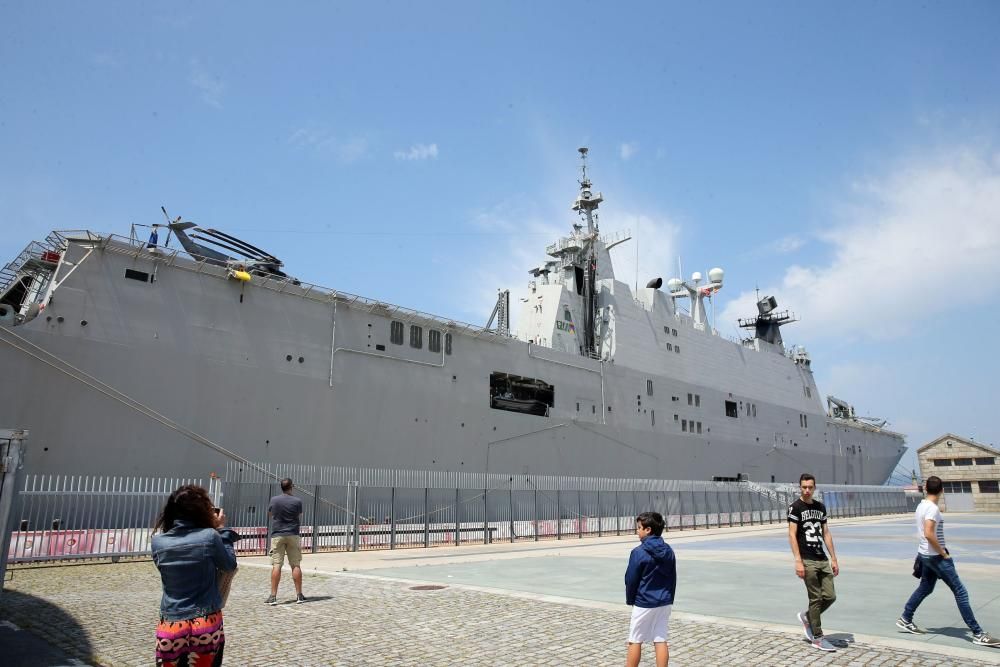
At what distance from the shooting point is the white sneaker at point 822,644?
5.30 m

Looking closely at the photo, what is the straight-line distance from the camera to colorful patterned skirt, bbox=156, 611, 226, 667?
3.27 meters

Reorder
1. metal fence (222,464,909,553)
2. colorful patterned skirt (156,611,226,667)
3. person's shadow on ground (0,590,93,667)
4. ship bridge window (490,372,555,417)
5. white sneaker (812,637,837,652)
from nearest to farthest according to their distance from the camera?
colorful patterned skirt (156,611,226,667) → person's shadow on ground (0,590,93,667) → white sneaker (812,637,837,652) → metal fence (222,464,909,553) → ship bridge window (490,372,555,417)

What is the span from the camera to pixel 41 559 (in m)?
11.5

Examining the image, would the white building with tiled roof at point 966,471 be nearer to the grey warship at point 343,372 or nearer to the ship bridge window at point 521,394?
the grey warship at point 343,372

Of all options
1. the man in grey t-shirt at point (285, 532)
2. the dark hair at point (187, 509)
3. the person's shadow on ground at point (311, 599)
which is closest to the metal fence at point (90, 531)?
the man in grey t-shirt at point (285, 532)

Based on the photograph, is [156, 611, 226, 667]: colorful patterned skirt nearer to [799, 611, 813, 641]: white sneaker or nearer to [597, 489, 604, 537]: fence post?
[799, 611, 813, 641]: white sneaker

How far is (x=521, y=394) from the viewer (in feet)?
90.4

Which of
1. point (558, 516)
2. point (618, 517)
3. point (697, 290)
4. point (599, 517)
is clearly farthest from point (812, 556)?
point (697, 290)

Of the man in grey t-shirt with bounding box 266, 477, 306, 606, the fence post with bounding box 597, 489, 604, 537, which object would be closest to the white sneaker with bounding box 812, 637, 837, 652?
the man in grey t-shirt with bounding box 266, 477, 306, 606

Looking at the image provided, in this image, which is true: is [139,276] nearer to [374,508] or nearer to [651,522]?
[374,508]

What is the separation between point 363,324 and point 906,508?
35.5m

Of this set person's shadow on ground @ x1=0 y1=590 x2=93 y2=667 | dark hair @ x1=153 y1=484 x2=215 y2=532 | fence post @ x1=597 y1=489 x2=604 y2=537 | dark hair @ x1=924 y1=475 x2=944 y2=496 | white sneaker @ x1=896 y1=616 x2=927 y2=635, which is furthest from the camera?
fence post @ x1=597 y1=489 x2=604 y2=537

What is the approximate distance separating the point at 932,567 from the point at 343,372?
18183 mm

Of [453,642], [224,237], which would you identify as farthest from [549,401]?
[453,642]
